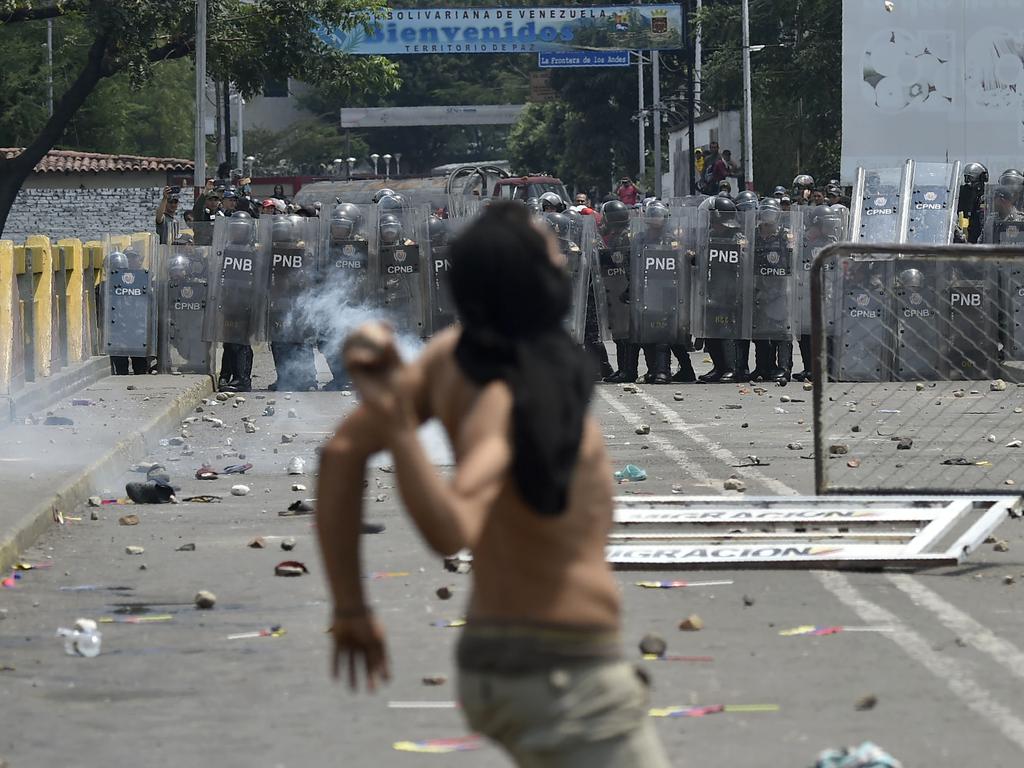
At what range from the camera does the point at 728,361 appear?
64.8 ft

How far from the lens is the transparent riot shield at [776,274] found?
64.3 feet

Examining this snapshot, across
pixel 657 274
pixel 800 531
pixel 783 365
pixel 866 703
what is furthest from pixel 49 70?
pixel 866 703

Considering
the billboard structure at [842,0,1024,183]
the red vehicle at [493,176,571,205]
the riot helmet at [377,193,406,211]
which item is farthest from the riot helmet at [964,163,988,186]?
the red vehicle at [493,176,571,205]

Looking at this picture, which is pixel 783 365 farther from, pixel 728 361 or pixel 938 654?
pixel 938 654

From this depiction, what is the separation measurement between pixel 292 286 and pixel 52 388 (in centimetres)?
344

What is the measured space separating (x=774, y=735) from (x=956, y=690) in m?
0.80

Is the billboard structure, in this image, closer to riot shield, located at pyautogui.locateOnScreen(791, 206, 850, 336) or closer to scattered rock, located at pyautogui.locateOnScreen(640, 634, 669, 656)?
riot shield, located at pyautogui.locateOnScreen(791, 206, 850, 336)

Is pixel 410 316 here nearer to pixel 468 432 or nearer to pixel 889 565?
pixel 889 565

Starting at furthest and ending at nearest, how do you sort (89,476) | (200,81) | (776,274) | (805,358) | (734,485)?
(200,81) → (805,358) → (776,274) → (89,476) → (734,485)

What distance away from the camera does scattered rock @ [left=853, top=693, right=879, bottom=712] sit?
234 inches

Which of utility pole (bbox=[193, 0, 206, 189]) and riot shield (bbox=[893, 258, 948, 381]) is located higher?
utility pole (bbox=[193, 0, 206, 189])

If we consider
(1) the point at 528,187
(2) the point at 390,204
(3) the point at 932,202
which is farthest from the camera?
(1) the point at 528,187

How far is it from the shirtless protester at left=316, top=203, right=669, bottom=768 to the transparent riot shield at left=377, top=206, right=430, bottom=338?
1620 centimetres

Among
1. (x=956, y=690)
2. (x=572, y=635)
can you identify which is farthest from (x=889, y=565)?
(x=572, y=635)
